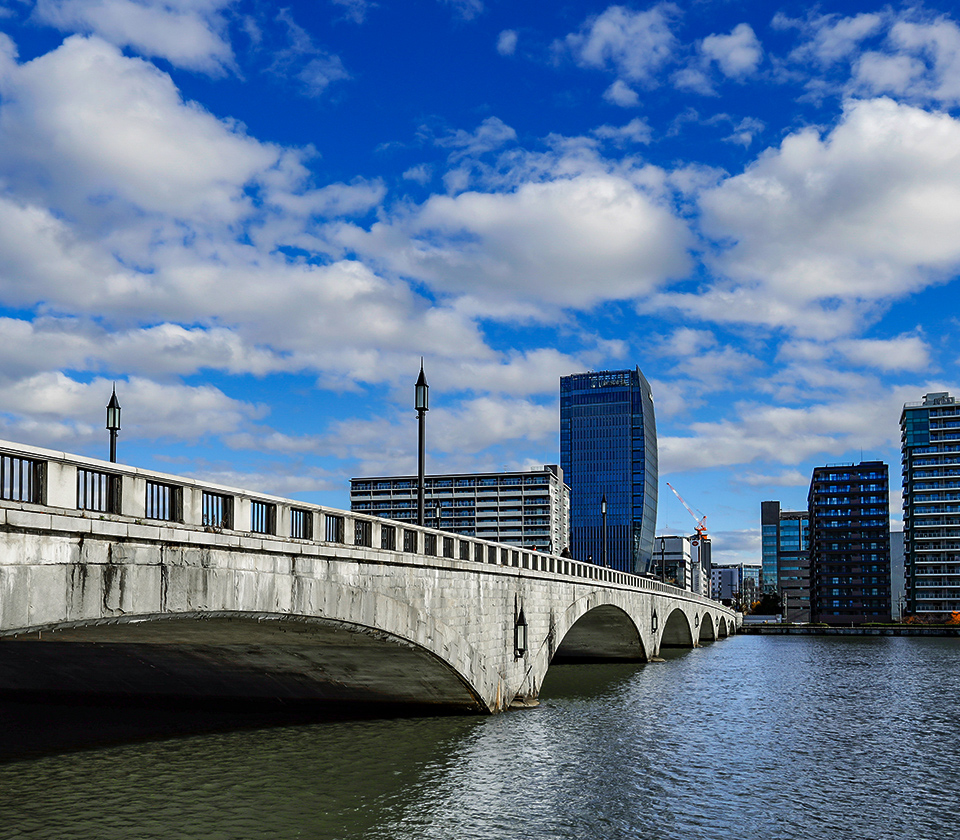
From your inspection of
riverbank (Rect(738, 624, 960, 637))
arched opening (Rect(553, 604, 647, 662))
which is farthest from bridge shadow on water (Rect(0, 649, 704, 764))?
riverbank (Rect(738, 624, 960, 637))

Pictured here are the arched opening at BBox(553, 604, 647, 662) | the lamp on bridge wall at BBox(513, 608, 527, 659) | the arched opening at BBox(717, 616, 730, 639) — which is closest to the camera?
the lamp on bridge wall at BBox(513, 608, 527, 659)

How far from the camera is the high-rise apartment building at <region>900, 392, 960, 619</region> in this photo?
17050 cm

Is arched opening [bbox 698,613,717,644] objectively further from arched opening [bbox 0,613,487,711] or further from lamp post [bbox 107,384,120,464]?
lamp post [bbox 107,384,120,464]

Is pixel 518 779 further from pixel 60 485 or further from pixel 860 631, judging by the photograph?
pixel 860 631

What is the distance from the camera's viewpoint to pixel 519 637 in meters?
35.8

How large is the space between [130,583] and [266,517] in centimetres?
517

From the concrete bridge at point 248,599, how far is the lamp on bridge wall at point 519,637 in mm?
69

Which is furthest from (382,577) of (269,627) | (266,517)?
(266,517)

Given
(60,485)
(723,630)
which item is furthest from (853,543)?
(60,485)

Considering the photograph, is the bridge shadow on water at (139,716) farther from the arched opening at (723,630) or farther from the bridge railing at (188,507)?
the arched opening at (723,630)

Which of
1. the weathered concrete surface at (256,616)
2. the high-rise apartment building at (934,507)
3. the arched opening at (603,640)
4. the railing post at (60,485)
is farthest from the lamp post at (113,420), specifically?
the high-rise apartment building at (934,507)

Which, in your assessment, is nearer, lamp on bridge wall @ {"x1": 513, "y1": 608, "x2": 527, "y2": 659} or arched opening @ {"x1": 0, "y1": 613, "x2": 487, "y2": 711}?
arched opening @ {"x1": 0, "y1": 613, "x2": 487, "y2": 711}

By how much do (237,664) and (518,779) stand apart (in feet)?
39.6

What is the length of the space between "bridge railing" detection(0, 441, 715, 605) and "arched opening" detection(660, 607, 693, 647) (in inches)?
2500
